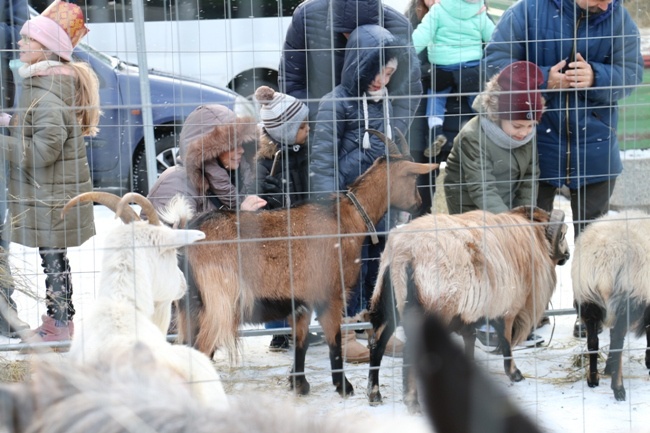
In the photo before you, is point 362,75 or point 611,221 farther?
point 362,75

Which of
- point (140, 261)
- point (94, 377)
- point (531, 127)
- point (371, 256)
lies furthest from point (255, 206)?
point (94, 377)

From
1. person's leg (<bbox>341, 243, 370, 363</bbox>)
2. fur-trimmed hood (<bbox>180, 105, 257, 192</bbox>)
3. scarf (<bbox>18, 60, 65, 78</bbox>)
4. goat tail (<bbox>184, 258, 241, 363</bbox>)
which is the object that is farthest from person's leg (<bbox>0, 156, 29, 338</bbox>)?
person's leg (<bbox>341, 243, 370, 363</bbox>)

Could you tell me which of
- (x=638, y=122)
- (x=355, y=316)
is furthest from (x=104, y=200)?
(x=638, y=122)

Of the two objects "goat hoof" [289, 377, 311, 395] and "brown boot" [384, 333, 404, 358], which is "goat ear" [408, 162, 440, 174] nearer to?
"brown boot" [384, 333, 404, 358]

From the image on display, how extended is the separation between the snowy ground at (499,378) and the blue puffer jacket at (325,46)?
1.41m

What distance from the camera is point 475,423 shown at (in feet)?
3.84

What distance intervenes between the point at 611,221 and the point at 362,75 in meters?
1.58

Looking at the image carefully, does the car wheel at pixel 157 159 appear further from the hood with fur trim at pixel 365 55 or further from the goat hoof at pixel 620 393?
the goat hoof at pixel 620 393

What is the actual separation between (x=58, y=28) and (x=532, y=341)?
3.33 metres

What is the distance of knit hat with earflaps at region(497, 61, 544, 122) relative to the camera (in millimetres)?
5457

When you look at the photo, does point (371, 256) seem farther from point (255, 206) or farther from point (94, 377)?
point (94, 377)

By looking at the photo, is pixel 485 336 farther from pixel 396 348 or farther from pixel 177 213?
pixel 177 213

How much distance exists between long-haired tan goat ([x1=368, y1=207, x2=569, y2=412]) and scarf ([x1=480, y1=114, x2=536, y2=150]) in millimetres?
422

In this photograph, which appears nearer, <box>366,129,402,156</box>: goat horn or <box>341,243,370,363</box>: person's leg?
<box>366,129,402,156</box>: goat horn
